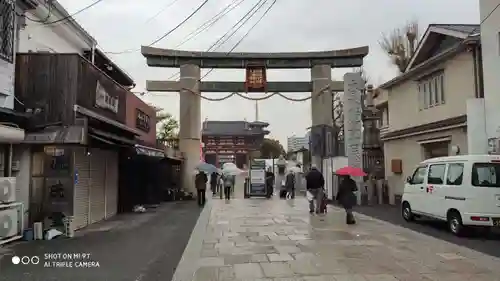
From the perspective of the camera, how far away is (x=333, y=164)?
24.6 m

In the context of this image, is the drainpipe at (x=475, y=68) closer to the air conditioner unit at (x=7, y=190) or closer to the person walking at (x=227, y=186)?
the air conditioner unit at (x=7, y=190)

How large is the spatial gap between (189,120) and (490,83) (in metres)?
16.2

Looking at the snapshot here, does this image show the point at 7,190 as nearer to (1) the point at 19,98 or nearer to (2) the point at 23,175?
(2) the point at 23,175

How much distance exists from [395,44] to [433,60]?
13.4 metres

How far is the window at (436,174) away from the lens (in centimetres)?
1251

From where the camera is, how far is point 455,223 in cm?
1152

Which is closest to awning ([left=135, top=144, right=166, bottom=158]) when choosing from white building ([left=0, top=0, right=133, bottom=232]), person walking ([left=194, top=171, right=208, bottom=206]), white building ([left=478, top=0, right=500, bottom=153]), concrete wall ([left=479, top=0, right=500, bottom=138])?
white building ([left=0, top=0, right=133, bottom=232])

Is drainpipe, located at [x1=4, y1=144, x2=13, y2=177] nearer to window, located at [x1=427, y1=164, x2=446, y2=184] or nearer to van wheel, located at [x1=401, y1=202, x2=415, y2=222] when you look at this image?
window, located at [x1=427, y1=164, x2=446, y2=184]

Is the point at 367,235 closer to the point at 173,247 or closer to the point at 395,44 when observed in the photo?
the point at 173,247

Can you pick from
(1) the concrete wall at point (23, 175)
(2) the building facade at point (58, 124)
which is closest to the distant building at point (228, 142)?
(2) the building facade at point (58, 124)

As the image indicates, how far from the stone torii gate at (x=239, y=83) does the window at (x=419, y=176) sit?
1226 cm

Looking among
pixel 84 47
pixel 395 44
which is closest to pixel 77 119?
pixel 84 47

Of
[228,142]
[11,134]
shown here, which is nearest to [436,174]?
[11,134]

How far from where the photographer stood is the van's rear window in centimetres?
1113
